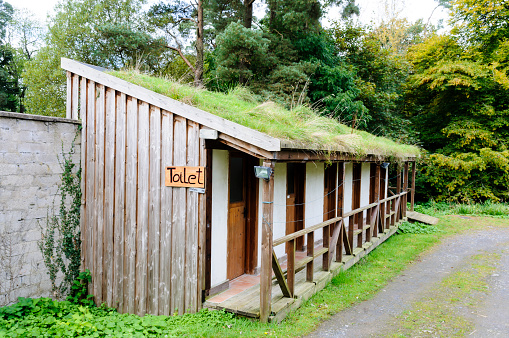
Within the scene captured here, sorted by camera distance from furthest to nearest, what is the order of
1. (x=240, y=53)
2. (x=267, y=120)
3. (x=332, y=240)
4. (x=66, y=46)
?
(x=66, y=46) < (x=240, y=53) < (x=332, y=240) < (x=267, y=120)

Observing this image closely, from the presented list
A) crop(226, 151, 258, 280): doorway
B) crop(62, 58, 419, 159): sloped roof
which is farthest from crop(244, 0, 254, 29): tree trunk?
crop(226, 151, 258, 280): doorway

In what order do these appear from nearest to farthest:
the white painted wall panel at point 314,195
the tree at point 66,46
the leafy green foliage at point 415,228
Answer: the white painted wall panel at point 314,195 < the leafy green foliage at point 415,228 < the tree at point 66,46

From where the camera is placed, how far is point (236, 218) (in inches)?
232

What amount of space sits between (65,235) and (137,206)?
1360mm

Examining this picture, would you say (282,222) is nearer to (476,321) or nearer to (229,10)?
(476,321)

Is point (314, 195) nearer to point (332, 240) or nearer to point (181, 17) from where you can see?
point (332, 240)

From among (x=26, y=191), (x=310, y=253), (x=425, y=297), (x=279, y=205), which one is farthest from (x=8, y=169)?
(x=425, y=297)

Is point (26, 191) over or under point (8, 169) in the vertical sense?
under

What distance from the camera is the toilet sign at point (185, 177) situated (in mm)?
4844

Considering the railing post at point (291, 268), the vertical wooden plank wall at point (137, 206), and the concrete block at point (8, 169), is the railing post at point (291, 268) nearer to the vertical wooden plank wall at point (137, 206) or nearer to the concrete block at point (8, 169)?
the vertical wooden plank wall at point (137, 206)

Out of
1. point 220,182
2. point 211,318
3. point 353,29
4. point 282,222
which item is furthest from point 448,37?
point 211,318

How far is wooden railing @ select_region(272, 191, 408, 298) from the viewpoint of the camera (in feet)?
16.4

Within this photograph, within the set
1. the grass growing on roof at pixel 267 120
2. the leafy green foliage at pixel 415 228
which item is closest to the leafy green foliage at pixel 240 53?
the grass growing on roof at pixel 267 120

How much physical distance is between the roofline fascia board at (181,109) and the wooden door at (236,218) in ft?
3.52
